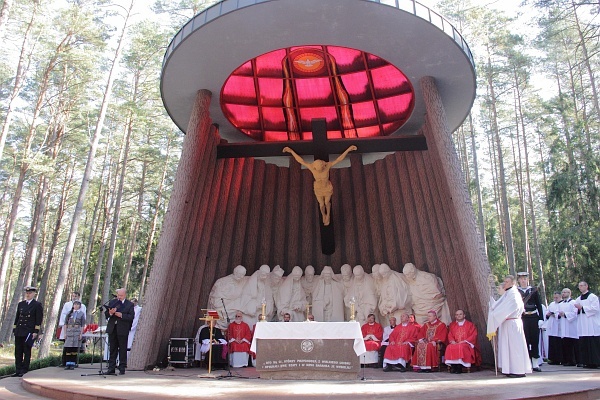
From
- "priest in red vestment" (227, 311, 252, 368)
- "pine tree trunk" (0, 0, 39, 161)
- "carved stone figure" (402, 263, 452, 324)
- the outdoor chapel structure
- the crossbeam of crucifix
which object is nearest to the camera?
the outdoor chapel structure

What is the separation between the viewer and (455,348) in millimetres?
8078

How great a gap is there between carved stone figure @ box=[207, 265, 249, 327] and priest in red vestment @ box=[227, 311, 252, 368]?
23.4 inches

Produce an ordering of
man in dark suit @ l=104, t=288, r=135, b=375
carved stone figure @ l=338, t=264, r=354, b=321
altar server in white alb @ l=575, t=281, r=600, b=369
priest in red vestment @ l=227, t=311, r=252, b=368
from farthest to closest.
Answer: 1. carved stone figure @ l=338, t=264, r=354, b=321
2. priest in red vestment @ l=227, t=311, r=252, b=368
3. altar server in white alb @ l=575, t=281, r=600, b=369
4. man in dark suit @ l=104, t=288, r=135, b=375

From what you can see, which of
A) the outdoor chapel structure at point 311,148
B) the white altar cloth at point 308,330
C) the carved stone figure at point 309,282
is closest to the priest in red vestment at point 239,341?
the outdoor chapel structure at point 311,148

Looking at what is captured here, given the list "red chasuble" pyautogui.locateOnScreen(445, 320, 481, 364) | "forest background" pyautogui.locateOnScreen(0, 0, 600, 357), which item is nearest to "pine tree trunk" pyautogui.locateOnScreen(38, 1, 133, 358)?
"forest background" pyautogui.locateOnScreen(0, 0, 600, 357)

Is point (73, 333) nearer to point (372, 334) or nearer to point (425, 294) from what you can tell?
point (372, 334)

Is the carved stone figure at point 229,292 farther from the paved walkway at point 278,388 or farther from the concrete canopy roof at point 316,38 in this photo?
the concrete canopy roof at point 316,38

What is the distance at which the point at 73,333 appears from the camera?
28.8ft

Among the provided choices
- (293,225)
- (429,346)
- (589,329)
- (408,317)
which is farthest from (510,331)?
(293,225)

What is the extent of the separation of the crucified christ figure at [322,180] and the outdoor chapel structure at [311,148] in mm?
225

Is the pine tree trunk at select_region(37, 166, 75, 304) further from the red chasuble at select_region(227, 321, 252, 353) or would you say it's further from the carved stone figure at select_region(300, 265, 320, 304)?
the carved stone figure at select_region(300, 265, 320, 304)

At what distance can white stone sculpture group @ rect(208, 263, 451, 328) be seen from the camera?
10.4 meters

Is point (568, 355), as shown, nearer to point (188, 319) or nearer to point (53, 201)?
point (188, 319)

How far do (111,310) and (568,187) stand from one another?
1579 centimetres
